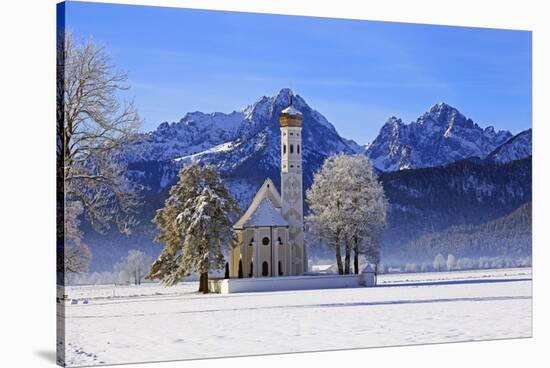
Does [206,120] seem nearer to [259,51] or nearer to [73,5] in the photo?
[259,51]

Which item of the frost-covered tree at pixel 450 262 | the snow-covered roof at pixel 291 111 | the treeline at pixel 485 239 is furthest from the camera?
the frost-covered tree at pixel 450 262

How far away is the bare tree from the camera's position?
2320 centimetres

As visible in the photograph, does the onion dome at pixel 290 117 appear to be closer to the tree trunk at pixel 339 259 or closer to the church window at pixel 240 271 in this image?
the church window at pixel 240 271

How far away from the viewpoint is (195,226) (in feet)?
105

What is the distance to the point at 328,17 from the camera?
27094 millimetres

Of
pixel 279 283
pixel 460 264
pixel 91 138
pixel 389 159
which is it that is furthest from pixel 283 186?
pixel 91 138

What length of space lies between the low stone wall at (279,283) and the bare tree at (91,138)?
5.80m

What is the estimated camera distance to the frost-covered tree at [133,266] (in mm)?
26922

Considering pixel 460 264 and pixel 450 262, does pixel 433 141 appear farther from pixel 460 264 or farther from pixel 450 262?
pixel 460 264

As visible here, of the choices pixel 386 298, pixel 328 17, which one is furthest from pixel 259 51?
pixel 386 298

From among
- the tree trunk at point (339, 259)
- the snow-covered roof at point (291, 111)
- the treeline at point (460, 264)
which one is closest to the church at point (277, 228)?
Answer: the tree trunk at point (339, 259)

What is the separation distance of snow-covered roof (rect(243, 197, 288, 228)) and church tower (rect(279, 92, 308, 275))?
304 mm

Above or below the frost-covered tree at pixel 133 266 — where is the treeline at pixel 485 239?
above

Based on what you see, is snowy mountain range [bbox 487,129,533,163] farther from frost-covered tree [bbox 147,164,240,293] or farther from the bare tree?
the bare tree
